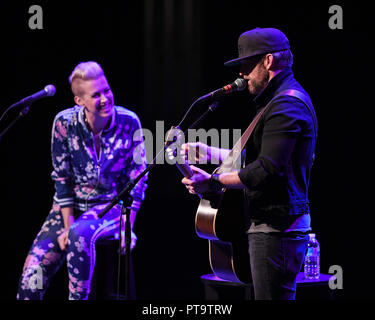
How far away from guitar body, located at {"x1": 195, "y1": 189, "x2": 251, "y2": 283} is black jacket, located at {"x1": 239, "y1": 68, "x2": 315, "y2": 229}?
1.04 ft

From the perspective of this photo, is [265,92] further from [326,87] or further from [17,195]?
[17,195]

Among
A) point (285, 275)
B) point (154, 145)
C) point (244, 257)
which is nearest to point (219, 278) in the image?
point (244, 257)

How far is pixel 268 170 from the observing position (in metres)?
2.60

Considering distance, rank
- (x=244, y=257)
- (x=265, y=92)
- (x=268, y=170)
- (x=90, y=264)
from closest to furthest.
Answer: (x=268, y=170) < (x=265, y=92) < (x=244, y=257) < (x=90, y=264)

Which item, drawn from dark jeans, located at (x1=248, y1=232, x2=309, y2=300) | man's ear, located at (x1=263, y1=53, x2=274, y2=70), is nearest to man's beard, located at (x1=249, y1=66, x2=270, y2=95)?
man's ear, located at (x1=263, y1=53, x2=274, y2=70)

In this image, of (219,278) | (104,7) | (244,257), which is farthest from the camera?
(104,7)

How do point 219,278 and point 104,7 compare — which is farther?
point 104,7

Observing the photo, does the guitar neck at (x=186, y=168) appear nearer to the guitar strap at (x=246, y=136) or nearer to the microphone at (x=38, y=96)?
the guitar strap at (x=246, y=136)

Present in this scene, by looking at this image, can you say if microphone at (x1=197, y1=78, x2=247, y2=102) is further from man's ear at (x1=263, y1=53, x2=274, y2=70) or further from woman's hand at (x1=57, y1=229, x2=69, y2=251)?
woman's hand at (x1=57, y1=229, x2=69, y2=251)

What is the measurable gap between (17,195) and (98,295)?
149cm

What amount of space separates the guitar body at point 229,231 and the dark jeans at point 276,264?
381mm

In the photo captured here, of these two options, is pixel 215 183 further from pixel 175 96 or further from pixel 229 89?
pixel 175 96

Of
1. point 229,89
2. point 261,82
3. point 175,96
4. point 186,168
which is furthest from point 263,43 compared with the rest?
point 175,96

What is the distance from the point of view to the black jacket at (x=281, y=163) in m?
2.60
